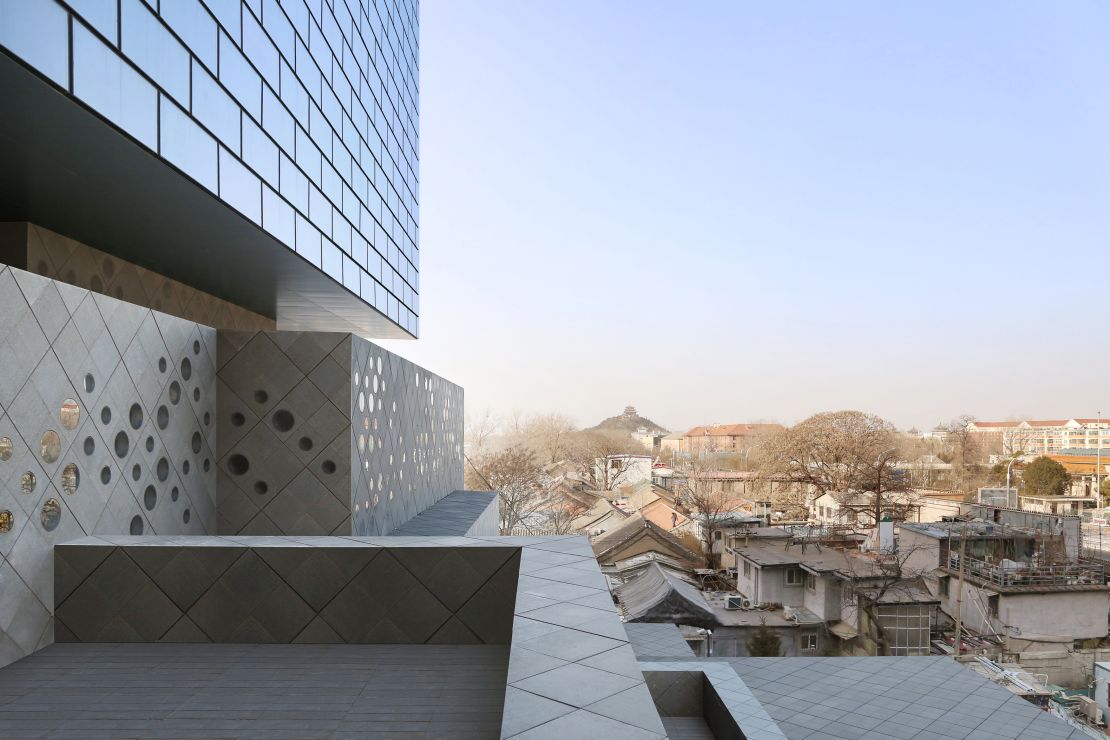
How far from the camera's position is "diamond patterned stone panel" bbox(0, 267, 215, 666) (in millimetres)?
6355

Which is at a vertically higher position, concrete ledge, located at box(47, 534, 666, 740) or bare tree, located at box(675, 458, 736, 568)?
concrete ledge, located at box(47, 534, 666, 740)

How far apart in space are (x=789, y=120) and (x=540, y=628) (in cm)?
5763

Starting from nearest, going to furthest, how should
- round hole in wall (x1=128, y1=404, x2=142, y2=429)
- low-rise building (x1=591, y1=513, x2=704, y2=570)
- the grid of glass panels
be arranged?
the grid of glass panels < round hole in wall (x1=128, y1=404, x2=142, y2=429) < low-rise building (x1=591, y1=513, x2=704, y2=570)

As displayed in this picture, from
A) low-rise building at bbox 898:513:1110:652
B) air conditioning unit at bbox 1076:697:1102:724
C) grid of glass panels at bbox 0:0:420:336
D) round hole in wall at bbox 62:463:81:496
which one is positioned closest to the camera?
round hole in wall at bbox 62:463:81:496

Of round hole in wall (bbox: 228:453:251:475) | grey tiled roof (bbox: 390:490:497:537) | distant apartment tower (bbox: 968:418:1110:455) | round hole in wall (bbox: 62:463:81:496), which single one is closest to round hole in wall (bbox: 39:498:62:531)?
round hole in wall (bbox: 62:463:81:496)

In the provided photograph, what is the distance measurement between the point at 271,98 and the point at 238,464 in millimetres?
7951

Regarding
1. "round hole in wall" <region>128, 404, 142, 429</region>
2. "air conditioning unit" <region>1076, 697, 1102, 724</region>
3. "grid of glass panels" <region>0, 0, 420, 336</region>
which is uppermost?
"grid of glass panels" <region>0, 0, 420, 336</region>

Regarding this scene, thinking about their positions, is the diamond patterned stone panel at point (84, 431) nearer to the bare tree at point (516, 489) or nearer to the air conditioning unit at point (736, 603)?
the air conditioning unit at point (736, 603)

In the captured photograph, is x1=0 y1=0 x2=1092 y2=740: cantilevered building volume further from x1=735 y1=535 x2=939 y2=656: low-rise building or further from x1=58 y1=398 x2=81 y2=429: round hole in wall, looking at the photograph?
x1=735 y1=535 x2=939 y2=656: low-rise building

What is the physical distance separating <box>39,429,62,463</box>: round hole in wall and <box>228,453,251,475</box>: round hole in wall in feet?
18.7

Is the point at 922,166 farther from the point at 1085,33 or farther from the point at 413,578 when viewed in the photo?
the point at 413,578

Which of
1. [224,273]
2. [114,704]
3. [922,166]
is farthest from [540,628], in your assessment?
[922,166]

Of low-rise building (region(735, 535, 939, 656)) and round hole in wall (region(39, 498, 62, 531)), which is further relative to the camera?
low-rise building (region(735, 535, 939, 656))

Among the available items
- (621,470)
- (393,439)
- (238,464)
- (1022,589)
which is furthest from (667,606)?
(621,470)
